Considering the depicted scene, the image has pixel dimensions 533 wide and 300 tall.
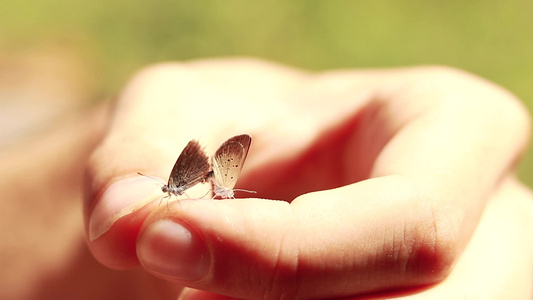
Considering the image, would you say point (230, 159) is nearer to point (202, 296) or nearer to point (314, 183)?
point (202, 296)

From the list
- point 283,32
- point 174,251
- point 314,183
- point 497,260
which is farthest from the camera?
point 283,32

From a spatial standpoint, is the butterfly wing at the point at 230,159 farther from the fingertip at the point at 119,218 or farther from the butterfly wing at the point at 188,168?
the fingertip at the point at 119,218

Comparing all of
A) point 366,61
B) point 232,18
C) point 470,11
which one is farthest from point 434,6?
point 232,18

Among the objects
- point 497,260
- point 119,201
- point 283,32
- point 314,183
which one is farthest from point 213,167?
point 283,32

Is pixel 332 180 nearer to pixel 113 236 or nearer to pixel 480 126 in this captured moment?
pixel 480 126

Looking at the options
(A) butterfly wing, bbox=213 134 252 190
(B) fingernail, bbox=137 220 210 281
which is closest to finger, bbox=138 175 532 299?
(B) fingernail, bbox=137 220 210 281

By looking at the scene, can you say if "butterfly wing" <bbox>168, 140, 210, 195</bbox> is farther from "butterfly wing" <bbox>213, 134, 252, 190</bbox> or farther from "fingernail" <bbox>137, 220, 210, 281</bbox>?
"fingernail" <bbox>137, 220, 210, 281</bbox>
